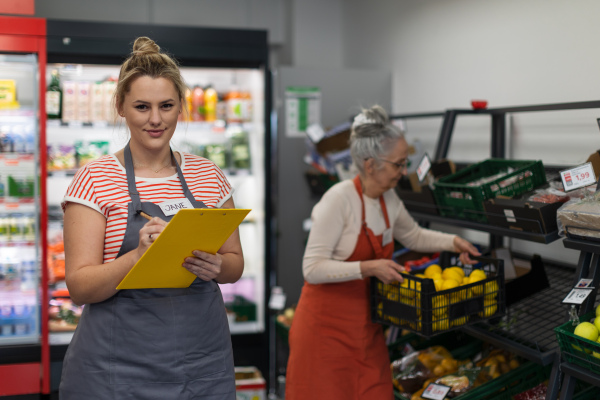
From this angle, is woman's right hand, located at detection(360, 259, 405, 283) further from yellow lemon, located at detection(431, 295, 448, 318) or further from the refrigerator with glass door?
the refrigerator with glass door

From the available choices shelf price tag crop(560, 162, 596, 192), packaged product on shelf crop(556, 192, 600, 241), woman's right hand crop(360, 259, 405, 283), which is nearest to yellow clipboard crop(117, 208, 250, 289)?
woman's right hand crop(360, 259, 405, 283)

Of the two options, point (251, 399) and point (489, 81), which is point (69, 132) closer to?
point (251, 399)

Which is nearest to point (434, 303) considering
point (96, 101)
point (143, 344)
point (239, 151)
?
point (143, 344)

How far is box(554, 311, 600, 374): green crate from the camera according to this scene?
1921 mm

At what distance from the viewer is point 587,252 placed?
2.19 meters

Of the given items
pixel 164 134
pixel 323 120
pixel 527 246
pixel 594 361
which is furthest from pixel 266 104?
pixel 594 361

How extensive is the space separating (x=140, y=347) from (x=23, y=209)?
249cm

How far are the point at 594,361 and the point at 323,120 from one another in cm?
299

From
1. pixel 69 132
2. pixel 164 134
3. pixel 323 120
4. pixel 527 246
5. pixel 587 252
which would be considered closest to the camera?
pixel 164 134

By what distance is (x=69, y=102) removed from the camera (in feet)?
13.0

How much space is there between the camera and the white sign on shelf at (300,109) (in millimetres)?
4445

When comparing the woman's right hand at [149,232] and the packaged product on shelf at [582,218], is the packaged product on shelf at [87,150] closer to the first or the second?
the woman's right hand at [149,232]

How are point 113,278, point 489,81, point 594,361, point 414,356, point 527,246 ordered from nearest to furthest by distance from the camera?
point 113,278, point 594,361, point 414,356, point 527,246, point 489,81

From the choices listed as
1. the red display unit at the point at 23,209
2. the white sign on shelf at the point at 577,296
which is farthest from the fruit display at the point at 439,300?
the red display unit at the point at 23,209
